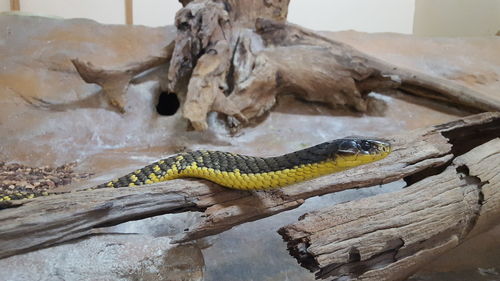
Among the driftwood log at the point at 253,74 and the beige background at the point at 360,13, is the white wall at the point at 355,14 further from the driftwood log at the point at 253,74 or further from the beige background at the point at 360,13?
the driftwood log at the point at 253,74

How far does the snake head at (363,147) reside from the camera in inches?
83.4

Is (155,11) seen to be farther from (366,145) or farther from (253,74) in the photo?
(366,145)

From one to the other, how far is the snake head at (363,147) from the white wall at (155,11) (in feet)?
15.6

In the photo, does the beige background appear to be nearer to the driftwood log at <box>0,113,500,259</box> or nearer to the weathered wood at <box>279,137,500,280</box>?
the driftwood log at <box>0,113,500,259</box>

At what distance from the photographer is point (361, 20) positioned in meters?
6.76

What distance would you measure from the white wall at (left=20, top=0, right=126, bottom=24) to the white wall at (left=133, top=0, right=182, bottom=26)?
8.8 inches

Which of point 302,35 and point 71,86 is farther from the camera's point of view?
point 302,35

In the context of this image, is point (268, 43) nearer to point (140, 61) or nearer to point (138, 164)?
point (140, 61)

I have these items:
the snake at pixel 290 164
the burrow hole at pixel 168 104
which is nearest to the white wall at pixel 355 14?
the burrow hole at pixel 168 104

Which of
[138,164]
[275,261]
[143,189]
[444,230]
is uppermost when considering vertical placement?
[143,189]

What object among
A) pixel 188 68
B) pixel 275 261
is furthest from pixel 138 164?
pixel 275 261

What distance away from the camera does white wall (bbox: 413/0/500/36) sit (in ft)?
21.4

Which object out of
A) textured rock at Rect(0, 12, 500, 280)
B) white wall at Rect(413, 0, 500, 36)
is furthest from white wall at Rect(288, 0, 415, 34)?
textured rock at Rect(0, 12, 500, 280)

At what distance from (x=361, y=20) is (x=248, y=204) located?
17.3 ft
